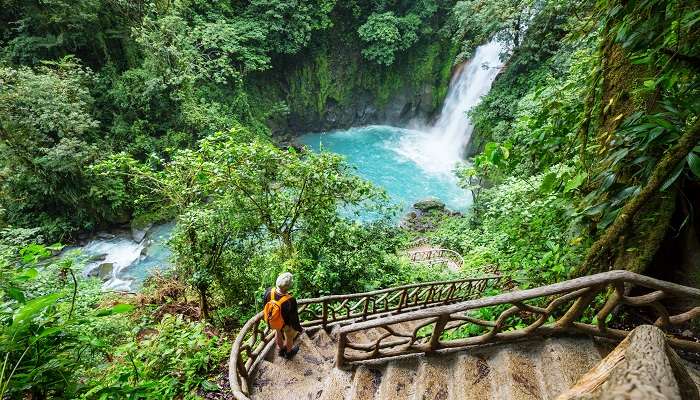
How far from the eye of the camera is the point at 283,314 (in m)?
4.42

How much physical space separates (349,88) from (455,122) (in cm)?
734

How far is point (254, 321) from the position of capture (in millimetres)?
4414

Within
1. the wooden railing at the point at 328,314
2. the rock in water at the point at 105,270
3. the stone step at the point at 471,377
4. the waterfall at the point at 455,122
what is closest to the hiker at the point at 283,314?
the wooden railing at the point at 328,314

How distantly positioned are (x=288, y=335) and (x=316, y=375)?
1.96 feet

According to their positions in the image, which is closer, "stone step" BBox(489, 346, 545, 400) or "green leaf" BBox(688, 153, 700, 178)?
"green leaf" BBox(688, 153, 700, 178)

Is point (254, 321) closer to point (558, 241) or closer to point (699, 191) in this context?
point (558, 241)

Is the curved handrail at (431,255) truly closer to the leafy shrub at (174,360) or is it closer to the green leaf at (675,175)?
the leafy shrub at (174,360)

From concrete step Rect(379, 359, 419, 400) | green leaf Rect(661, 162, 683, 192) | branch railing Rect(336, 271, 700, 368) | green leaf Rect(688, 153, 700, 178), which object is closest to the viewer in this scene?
green leaf Rect(688, 153, 700, 178)

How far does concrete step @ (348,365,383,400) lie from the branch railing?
0.36 feet

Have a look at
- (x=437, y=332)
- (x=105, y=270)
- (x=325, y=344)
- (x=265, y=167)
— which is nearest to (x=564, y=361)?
(x=437, y=332)

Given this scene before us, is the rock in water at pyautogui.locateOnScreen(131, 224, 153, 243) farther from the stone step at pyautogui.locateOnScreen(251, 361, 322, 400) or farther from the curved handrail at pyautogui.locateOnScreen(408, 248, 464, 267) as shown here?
the stone step at pyautogui.locateOnScreen(251, 361, 322, 400)

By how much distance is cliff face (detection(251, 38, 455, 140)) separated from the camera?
22.4 meters

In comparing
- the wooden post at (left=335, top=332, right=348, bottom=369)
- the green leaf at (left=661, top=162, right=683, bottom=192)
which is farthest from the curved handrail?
the green leaf at (left=661, top=162, right=683, bottom=192)

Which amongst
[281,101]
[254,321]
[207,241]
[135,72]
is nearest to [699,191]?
[254,321]
